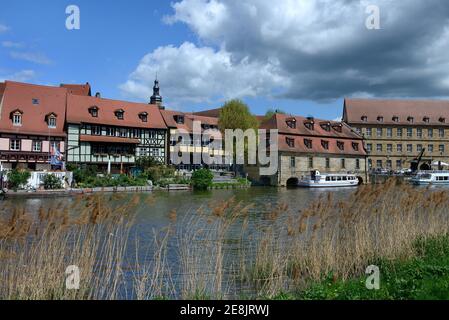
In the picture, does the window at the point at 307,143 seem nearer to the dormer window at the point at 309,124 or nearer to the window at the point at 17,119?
the dormer window at the point at 309,124

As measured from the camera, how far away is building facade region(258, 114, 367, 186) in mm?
59781

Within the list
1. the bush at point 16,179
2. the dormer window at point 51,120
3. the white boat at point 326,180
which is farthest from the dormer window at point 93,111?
the white boat at point 326,180

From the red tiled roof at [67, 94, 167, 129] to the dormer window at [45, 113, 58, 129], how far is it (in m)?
1.58

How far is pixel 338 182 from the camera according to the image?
58469 mm

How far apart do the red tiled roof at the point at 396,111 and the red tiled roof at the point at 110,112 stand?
4387cm

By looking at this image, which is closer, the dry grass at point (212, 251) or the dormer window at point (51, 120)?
the dry grass at point (212, 251)

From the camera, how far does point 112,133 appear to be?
51969 millimetres

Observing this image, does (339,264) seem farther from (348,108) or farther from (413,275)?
(348,108)

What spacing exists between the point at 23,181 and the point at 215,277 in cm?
3281

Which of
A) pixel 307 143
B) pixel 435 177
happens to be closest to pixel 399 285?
pixel 307 143

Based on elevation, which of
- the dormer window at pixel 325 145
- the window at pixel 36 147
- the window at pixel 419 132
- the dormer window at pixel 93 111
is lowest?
the window at pixel 36 147

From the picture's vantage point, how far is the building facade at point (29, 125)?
146 ft

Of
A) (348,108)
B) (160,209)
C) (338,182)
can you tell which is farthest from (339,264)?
(348,108)

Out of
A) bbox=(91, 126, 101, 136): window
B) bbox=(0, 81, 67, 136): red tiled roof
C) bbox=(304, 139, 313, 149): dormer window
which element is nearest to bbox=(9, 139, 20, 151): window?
bbox=(0, 81, 67, 136): red tiled roof
